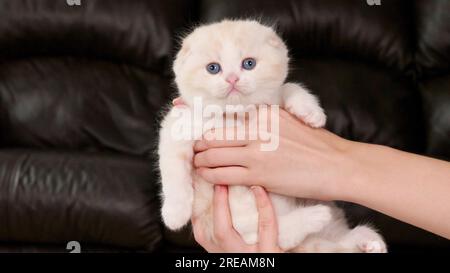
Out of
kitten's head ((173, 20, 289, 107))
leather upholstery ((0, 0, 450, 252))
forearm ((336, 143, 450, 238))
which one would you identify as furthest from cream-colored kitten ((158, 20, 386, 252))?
leather upholstery ((0, 0, 450, 252))

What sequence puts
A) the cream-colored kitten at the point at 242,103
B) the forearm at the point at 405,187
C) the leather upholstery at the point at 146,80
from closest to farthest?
the forearm at the point at 405,187, the cream-colored kitten at the point at 242,103, the leather upholstery at the point at 146,80

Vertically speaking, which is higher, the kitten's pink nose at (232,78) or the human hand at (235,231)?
the kitten's pink nose at (232,78)

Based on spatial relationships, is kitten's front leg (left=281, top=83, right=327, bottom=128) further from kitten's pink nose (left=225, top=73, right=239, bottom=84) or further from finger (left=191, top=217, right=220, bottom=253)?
finger (left=191, top=217, right=220, bottom=253)

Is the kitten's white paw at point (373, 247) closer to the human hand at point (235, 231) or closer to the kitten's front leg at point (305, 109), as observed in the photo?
the human hand at point (235, 231)

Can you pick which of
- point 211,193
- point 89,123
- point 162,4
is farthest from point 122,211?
point 162,4

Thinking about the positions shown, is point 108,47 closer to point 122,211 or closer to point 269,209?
point 122,211

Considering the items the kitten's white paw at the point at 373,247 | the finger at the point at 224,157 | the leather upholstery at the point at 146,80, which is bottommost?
the kitten's white paw at the point at 373,247

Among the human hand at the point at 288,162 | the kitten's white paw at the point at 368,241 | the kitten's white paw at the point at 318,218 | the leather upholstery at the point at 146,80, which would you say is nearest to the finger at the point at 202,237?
the human hand at the point at 288,162
